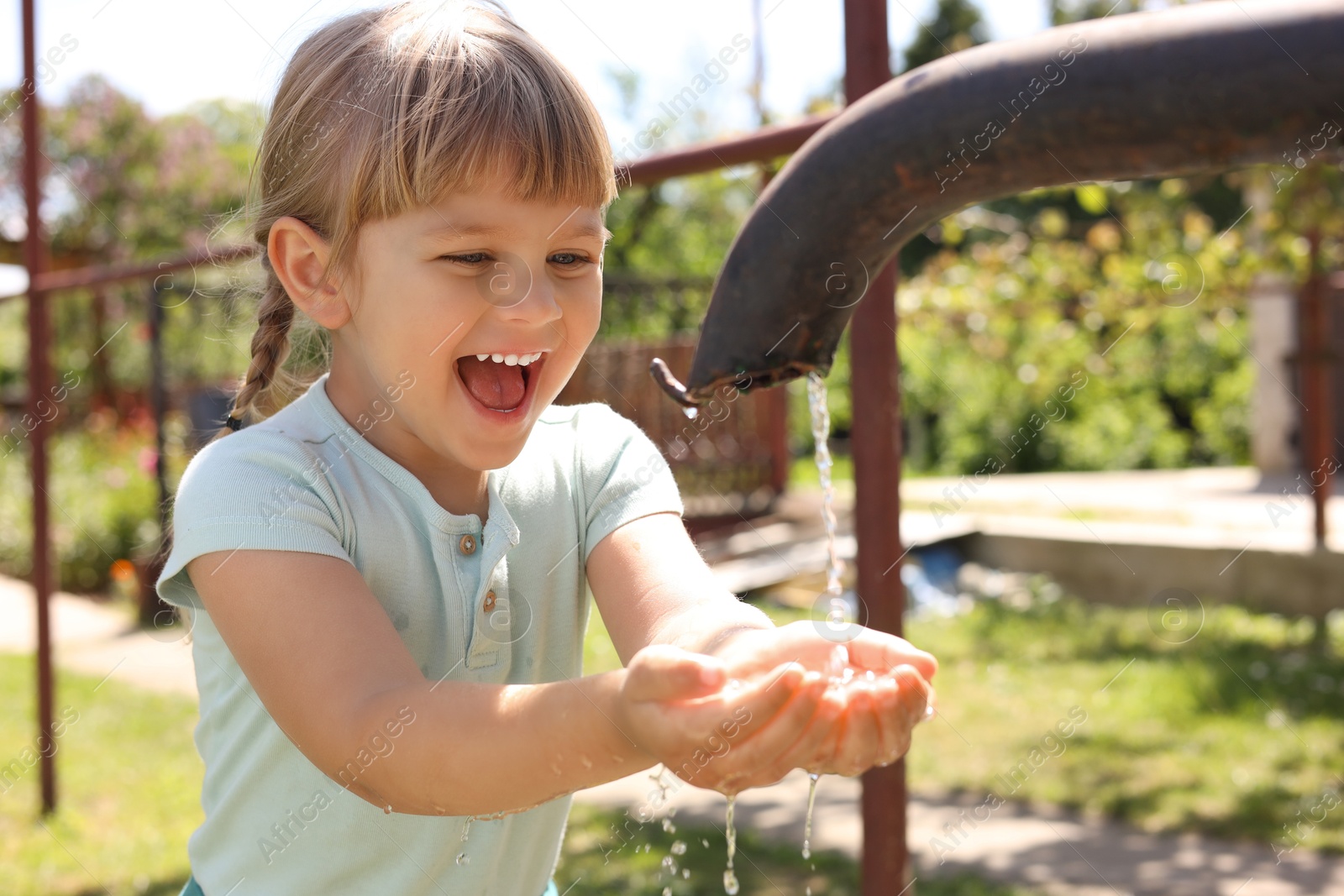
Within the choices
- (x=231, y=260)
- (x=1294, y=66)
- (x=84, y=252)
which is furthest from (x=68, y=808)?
(x=84, y=252)

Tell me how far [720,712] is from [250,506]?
1.91ft

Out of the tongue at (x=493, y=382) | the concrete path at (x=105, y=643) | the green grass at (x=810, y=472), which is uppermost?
the tongue at (x=493, y=382)

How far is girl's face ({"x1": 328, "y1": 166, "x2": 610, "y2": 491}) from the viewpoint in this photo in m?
1.14

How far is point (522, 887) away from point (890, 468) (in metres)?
0.72

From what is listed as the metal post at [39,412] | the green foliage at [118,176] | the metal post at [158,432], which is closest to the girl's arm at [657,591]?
the metal post at [39,412]

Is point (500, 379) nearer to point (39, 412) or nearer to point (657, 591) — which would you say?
point (657, 591)

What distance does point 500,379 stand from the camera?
48.3 inches

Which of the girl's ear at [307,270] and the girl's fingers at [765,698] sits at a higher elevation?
the girl's ear at [307,270]

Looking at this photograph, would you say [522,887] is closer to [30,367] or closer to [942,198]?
[942,198]

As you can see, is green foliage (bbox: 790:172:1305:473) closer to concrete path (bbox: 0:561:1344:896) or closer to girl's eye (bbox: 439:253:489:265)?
girl's eye (bbox: 439:253:489:265)

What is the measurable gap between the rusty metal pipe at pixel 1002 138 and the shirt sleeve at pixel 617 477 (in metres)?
0.49

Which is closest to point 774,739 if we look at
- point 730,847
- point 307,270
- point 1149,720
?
point 730,847

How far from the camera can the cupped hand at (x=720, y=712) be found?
2.48ft

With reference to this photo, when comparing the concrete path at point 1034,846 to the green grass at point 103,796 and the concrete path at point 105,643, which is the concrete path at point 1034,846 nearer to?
the green grass at point 103,796
